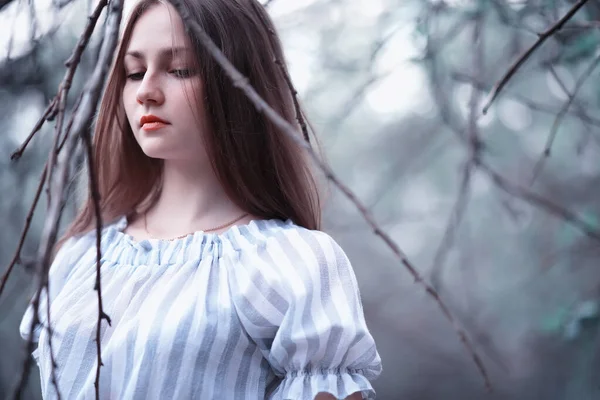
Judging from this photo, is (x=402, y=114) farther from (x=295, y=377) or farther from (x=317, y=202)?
(x=295, y=377)

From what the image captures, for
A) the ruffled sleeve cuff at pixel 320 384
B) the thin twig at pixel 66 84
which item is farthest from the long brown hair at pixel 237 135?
the thin twig at pixel 66 84

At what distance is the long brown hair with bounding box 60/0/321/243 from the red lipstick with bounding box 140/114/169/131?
31 mm

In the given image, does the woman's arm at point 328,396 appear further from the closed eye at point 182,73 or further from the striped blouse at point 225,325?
the closed eye at point 182,73

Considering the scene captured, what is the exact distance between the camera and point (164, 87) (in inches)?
35.7

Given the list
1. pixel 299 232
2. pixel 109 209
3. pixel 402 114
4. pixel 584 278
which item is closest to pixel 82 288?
pixel 109 209

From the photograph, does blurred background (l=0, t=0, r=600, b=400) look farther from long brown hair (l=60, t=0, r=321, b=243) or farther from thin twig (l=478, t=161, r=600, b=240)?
thin twig (l=478, t=161, r=600, b=240)

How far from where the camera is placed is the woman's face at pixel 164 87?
35.6 inches

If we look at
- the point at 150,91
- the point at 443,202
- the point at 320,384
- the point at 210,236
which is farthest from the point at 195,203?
the point at 443,202

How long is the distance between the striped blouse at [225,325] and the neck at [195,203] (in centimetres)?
3

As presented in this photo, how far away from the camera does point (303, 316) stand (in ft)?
2.75

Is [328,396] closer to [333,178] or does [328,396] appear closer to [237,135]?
[237,135]

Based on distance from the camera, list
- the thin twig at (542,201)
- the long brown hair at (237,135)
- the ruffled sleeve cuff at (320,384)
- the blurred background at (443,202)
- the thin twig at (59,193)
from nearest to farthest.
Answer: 1. the thin twig at (59,193)
2. the thin twig at (542,201)
3. the ruffled sleeve cuff at (320,384)
4. the long brown hair at (237,135)
5. the blurred background at (443,202)

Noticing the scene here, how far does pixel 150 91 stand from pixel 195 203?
16cm

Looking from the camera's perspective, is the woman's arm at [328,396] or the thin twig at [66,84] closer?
the thin twig at [66,84]
